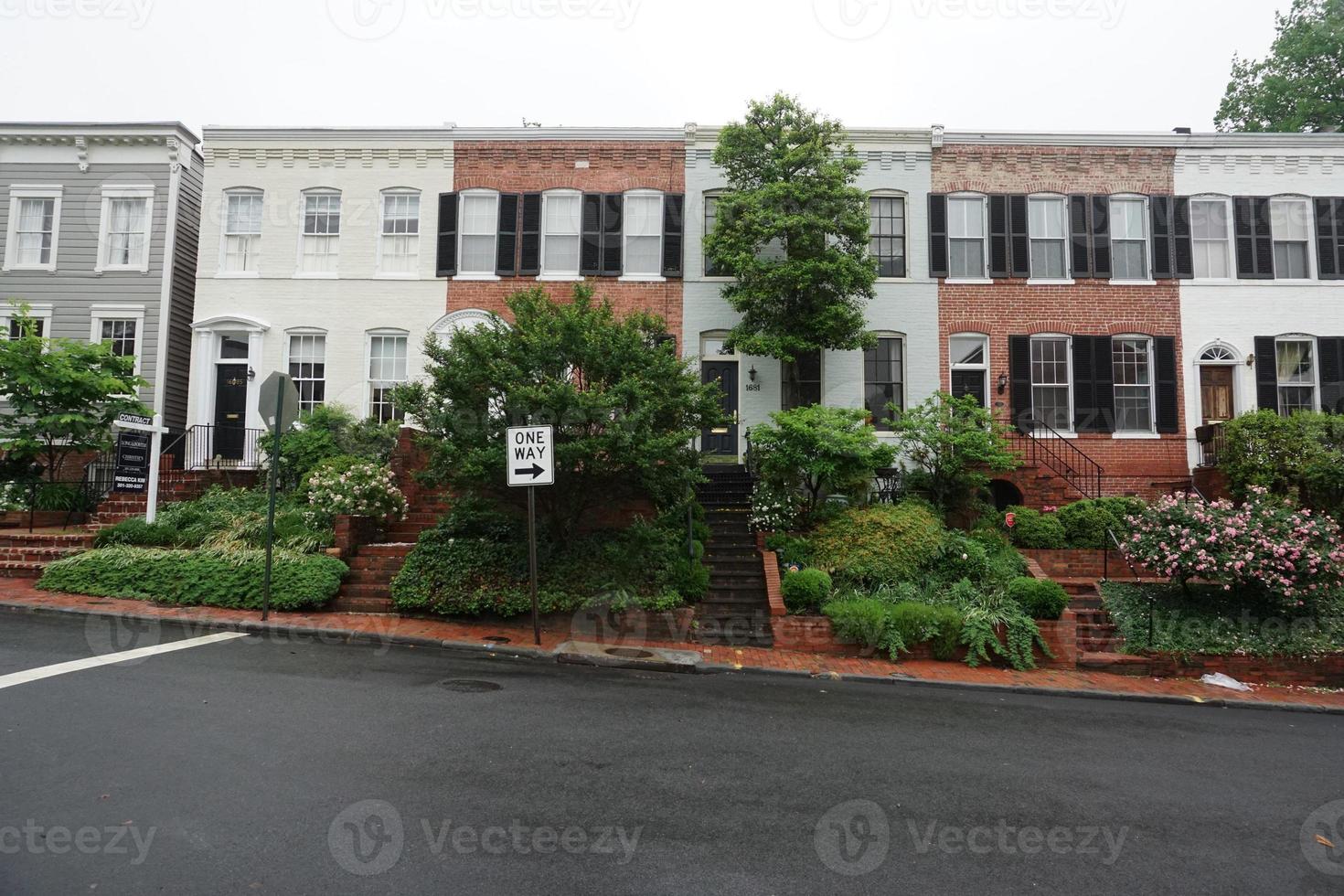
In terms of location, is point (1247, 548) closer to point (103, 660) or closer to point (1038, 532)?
point (1038, 532)

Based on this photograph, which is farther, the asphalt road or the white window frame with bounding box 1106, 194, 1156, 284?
the white window frame with bounding box 1106, 194, 1156, 284

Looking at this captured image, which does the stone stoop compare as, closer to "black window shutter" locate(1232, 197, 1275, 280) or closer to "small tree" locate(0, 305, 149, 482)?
"small tree" locate(0, 305, 149, 482)

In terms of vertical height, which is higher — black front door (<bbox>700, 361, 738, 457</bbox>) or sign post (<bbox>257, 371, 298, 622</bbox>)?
black front door (<bbox>700, 361, 738, 457</bbox>)

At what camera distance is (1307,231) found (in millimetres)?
17547

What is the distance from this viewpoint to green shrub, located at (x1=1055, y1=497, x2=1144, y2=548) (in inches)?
519

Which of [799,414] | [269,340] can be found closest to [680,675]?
[799,414]

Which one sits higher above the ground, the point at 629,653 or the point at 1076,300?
the point at 1076,300

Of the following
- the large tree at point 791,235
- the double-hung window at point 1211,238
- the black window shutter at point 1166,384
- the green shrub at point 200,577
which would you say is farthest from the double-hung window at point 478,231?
the double-hung window at point 1211,238

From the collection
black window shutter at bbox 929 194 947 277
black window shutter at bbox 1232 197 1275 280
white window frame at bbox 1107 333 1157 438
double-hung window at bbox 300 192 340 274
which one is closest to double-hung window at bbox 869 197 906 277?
black window shutter at bbox 929 194 947 277

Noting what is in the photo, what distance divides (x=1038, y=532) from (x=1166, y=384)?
6452 millimetres

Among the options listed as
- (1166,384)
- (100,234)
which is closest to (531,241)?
(100,234)

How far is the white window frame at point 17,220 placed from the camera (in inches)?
714

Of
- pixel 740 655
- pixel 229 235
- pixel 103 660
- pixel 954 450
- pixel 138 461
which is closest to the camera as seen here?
pixel 103 660

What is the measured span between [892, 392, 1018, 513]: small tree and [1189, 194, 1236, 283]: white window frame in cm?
694
